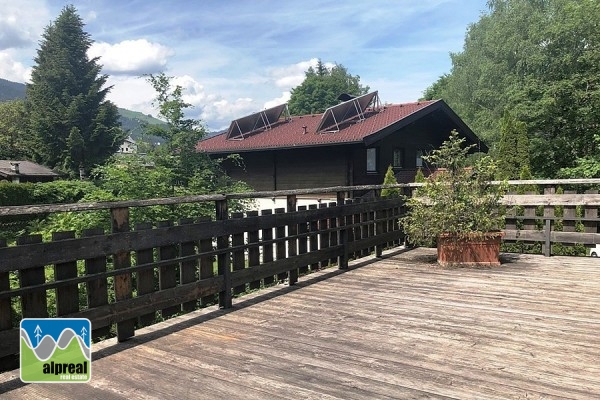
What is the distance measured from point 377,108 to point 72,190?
647 inches

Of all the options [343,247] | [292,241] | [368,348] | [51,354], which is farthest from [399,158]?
[51,354]

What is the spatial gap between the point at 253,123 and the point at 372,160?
7.97 m


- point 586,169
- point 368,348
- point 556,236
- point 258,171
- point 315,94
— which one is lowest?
point 368,348

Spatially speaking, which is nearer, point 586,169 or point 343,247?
point 343,247

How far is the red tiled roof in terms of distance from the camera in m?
19.3

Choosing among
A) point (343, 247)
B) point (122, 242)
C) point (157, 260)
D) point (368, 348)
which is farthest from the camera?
point (343, 247)

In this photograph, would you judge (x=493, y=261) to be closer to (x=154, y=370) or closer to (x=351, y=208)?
(x=351, y=208)

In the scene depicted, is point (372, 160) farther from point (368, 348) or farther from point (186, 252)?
point (368, 348)

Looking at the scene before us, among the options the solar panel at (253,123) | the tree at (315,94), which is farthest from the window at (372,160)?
the tree at (315,94)

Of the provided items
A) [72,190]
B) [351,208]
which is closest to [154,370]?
[351,208]

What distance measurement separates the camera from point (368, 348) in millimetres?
3453

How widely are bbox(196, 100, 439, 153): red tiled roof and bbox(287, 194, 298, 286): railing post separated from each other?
11943mm

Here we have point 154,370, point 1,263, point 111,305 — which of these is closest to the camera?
point 1,263

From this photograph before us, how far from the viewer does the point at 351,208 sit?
22.1 ft
